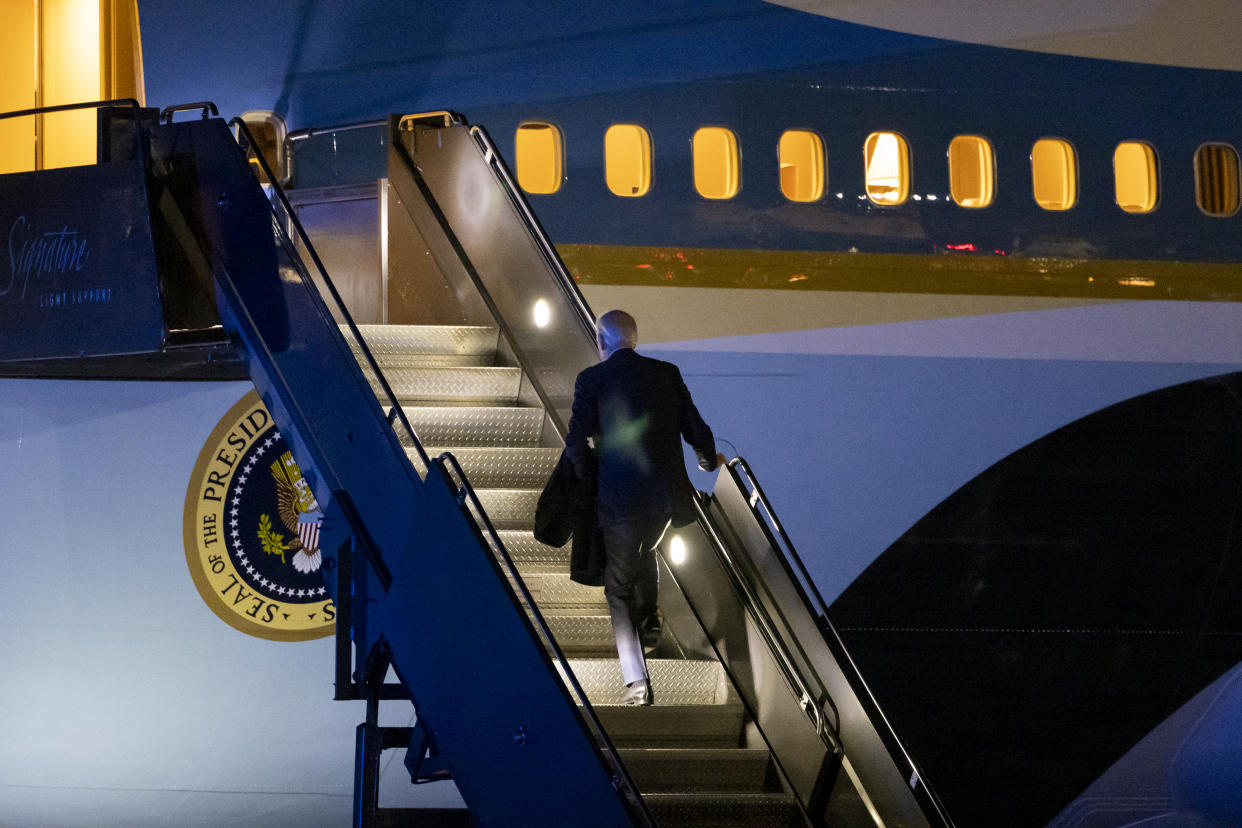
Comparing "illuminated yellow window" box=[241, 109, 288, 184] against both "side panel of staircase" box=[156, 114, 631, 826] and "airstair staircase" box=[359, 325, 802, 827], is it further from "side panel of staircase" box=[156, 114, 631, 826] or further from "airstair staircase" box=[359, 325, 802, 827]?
"side panel of staircase" box=[156, 114, 631, 826]

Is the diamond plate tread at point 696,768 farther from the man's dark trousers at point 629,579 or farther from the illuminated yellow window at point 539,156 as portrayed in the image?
the illuminated yellow window at point 539,156

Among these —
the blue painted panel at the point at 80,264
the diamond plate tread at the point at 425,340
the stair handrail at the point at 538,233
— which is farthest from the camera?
the diamond plate tread at the point at 425,340

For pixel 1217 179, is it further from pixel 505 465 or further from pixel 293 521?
pixel 293 521

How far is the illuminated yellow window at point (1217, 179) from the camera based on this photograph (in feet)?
22.6

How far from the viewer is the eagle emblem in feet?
19.4

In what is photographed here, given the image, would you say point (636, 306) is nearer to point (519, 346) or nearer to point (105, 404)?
point (519, 346)

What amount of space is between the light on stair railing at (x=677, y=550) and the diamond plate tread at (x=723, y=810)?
100cm

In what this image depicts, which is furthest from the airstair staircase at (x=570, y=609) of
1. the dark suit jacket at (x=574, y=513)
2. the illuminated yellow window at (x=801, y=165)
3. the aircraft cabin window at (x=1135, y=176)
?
the aircraft cabin window at (x=1135, y=176)

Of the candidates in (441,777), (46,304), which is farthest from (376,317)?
(441,777)

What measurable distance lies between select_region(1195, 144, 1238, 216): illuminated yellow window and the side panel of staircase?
5.16 m

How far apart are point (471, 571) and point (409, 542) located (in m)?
0.34

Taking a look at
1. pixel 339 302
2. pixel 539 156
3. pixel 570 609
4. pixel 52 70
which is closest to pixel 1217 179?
pixel 539 156

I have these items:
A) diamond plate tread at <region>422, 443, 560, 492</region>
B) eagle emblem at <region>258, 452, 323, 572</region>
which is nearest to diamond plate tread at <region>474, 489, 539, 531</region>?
diamond plate tread at <region>422, 443, 560, 492</region>

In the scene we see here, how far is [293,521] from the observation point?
5.98m
